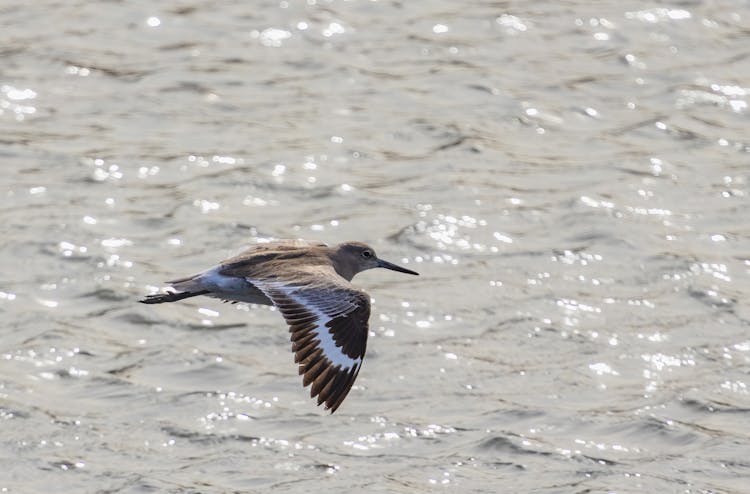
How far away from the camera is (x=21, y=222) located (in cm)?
1339

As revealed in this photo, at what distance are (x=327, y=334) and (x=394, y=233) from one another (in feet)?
15.9

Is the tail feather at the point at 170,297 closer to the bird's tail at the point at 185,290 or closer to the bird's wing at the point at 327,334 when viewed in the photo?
the bird's tail at the point at 185,290

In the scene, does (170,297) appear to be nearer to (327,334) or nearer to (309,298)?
(309,298)

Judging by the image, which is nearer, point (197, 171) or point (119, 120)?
point (197, 171)

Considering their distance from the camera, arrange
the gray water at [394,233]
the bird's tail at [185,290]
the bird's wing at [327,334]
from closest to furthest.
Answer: the bird's wing at [327,334], the bird's tail at [185,290], the gray water at [394,233]

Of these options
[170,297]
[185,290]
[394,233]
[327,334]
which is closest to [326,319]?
Result: [327,334]

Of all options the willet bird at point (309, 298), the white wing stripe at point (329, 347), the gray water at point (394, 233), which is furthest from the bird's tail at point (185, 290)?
the gray water at point (394, 233)

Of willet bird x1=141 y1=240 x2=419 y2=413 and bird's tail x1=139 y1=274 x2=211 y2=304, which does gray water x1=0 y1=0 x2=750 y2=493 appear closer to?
bird's tail x1=139 y1=274 x2=211 y2=304

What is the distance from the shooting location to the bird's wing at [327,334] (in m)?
8.47

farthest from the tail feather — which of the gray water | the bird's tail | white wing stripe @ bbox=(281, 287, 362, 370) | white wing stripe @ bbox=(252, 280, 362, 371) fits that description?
the gray water

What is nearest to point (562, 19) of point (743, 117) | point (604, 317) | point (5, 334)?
point (743, 117)

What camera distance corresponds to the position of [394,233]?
13336mm

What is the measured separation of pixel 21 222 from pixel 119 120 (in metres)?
2.31

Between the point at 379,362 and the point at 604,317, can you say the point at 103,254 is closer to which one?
the point at 379,362
